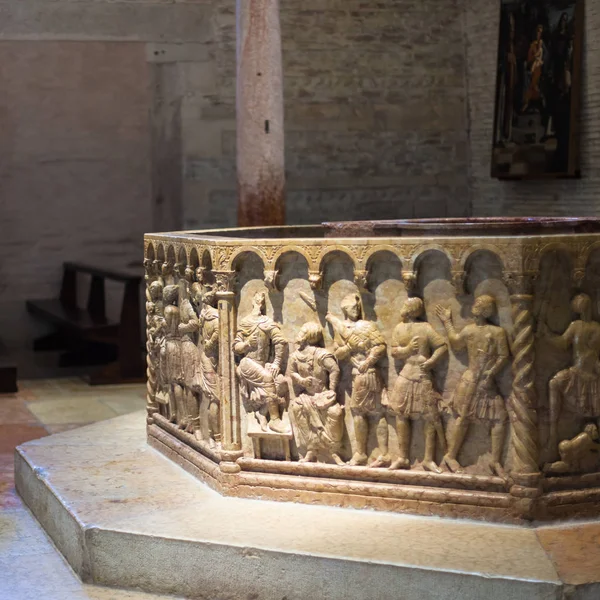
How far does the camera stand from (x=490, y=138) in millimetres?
A: 11047

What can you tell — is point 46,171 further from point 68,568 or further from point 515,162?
point 68,568

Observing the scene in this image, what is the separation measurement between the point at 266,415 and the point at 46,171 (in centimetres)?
696

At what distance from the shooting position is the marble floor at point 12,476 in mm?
4371

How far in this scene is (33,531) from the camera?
5086mm

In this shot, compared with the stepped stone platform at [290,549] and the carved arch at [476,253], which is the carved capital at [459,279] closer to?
the carved arch at [476,253]

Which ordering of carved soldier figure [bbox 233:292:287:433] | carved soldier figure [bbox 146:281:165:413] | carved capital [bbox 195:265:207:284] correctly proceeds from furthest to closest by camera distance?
carved soldier figure [bbox 146:281:165:413] < carved capital [bbox 195:265:207:284] < carved soldier figure [bbox 233:292:287:433]

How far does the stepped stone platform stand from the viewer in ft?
12.7

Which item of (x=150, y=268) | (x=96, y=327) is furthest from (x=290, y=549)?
(x=96, y=327)

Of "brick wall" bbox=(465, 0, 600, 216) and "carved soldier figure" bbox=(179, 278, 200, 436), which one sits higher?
"brick wall" bbox=(465, 0, 600, 216)

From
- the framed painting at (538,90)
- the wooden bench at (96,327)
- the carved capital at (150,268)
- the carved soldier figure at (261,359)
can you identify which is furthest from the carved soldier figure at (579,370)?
the framed painting at (538,90)

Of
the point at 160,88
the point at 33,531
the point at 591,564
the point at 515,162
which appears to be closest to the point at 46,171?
the point at 160,88

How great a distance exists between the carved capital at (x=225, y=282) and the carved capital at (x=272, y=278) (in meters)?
0.17

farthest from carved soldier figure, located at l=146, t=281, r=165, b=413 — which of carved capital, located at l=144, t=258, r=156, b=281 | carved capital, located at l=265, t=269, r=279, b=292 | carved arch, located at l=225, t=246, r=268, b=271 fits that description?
carved capital, located at l=265, t=269, r=279, b=292

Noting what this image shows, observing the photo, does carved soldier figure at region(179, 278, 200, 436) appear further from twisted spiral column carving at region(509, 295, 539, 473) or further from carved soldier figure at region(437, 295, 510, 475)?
twisted spiral column carving at region(509, 295, 539, 473)
